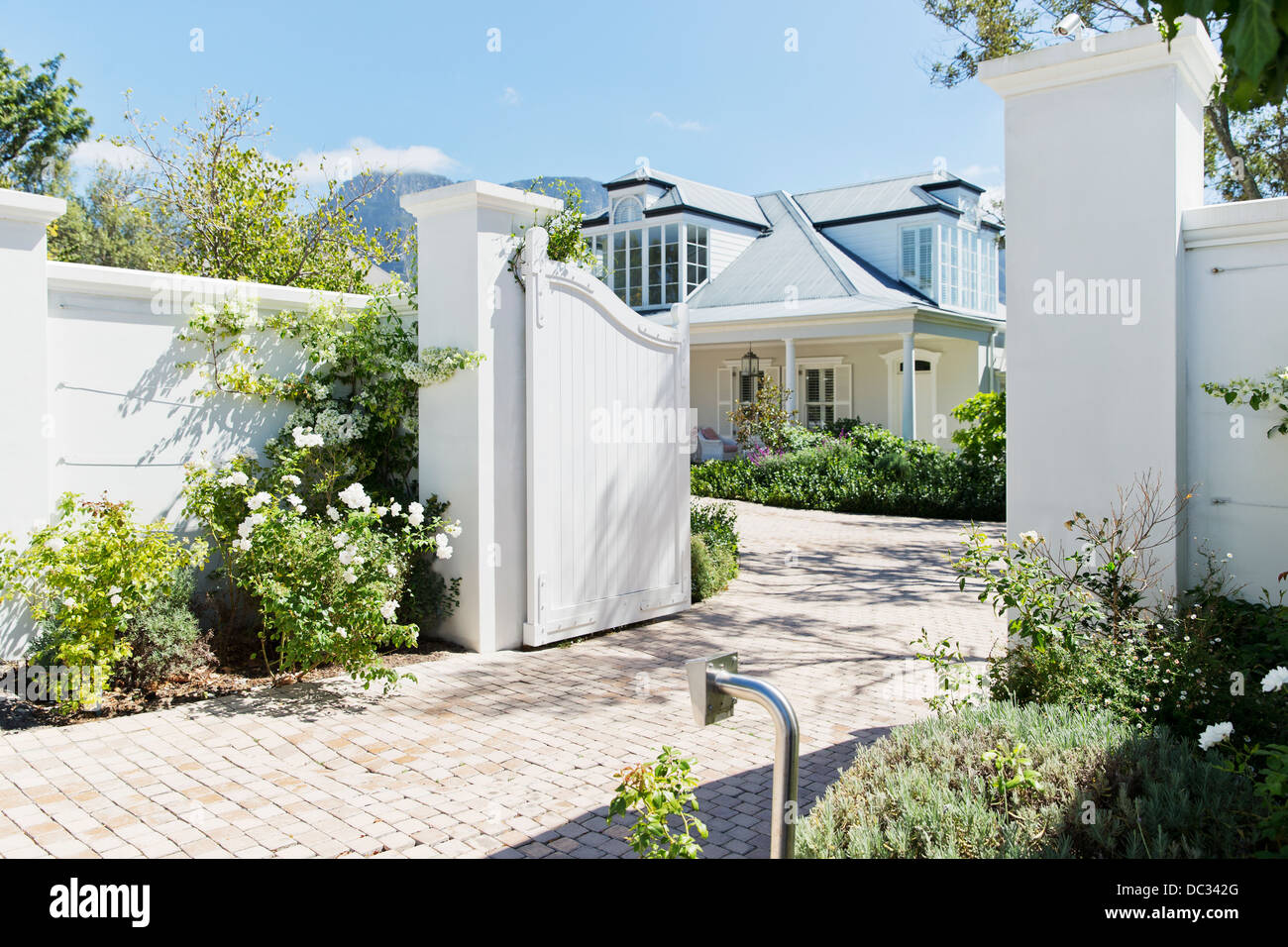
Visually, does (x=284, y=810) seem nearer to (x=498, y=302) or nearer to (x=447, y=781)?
(x=447, y=781)

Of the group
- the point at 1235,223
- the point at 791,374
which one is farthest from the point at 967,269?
the point at 1235,223

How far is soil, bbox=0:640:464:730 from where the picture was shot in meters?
5.05

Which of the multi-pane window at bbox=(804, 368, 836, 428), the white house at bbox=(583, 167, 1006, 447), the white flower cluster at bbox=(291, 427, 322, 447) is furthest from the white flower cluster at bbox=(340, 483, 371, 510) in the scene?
the multi-pane window at bbox=(804, 368, 836, 428)

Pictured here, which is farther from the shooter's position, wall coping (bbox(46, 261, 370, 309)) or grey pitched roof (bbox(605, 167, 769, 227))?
grey pitched roof (bbox(605, 167, 769, 227))

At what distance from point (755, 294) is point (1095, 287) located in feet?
58.0

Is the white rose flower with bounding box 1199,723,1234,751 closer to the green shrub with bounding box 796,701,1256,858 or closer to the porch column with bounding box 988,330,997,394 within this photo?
the green shrub with bounding box 796,701,1256,858

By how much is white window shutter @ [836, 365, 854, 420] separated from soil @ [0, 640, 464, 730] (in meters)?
18.3

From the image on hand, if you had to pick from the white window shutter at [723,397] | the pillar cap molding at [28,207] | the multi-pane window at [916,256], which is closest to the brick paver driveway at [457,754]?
the pillar cap molding at [28,207]

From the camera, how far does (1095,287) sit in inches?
214

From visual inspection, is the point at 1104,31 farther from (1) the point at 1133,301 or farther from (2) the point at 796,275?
(1) the point at 1133,301

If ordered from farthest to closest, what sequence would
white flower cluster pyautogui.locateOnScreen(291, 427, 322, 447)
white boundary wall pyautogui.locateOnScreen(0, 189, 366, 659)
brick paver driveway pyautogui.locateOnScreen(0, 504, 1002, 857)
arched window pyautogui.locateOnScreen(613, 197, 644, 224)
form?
1. arched window pyautogui.locateOnScreen(613, 197, 644, 224)
2. white flower cluster pyautogui.locateOnScreen(291, 427, 322, 447)
3. white boundary wall pyautogui.locateOnScreen(0, 189, 366, 659)
4. brick paver driveway pyautogui.locateOnScreen(0, 504, 1002, 857)

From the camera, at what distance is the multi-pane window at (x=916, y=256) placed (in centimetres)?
2245

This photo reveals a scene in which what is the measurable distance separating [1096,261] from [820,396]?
18.2m

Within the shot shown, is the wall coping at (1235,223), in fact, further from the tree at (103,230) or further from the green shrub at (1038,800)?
the tree at (103,230)
